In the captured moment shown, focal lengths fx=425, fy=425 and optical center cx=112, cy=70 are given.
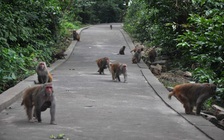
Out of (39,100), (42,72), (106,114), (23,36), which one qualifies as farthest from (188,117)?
(23,36)

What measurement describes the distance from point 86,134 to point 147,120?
198 centimetres

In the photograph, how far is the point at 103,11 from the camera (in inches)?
2685

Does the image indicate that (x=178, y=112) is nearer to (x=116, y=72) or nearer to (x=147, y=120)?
(x=147, y=120)

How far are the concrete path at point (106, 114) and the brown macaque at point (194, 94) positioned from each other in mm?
310

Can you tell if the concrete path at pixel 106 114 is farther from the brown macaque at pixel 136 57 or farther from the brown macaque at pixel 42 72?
the brown macaque at pixel 136 57

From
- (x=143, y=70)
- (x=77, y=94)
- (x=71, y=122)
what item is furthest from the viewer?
(x=143, y=70)

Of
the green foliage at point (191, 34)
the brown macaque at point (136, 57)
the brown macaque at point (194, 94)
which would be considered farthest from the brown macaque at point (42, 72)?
the brown macaque at point (136, 57)

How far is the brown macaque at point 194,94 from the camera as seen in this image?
9.73m

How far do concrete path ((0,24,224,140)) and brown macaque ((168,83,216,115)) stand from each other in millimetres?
→ 310

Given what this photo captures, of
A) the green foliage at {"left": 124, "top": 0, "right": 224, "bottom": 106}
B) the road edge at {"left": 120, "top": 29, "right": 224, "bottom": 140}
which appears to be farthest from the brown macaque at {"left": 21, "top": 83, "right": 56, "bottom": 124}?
the green foliage at {"left": 124, "top": 0, "right": 224, "bottom": 106}

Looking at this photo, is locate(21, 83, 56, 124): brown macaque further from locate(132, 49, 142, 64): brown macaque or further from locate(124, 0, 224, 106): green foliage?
locate(132, 49, 142, 64): brown macaque

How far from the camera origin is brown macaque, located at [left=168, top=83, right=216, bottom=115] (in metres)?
9.73

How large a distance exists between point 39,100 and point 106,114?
6.63ft

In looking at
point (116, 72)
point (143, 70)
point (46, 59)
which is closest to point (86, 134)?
point (116, 72)
